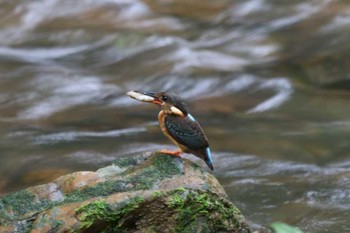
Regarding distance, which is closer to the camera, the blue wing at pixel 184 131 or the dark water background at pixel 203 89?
the blue wing at pixel 184 131

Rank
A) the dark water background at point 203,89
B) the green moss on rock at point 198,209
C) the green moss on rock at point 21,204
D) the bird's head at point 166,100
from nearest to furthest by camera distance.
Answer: the green moss on rock at point 198,209, the green moss on rock at point 21,204, the bird's head at point 166,100, the dark water background at point 203,89

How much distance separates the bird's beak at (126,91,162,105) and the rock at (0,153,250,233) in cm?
34

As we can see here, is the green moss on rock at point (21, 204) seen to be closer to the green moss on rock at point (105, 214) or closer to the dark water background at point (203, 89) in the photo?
the green moss on rock at point (105, 214)

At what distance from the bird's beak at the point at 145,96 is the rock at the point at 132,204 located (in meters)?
0.34

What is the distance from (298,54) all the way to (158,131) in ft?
10.2

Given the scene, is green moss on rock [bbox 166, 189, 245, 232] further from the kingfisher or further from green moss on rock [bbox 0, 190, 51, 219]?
green moss on rock [bbox 0, 190, 51, 219]

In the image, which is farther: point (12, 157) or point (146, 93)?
point (12, 157)

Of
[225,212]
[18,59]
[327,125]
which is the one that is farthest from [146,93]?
[18,59]

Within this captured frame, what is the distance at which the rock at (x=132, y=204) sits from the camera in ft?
10.6

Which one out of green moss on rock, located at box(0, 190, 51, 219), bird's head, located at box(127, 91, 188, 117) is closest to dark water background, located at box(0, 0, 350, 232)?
bird's head, located at box(127, 91, 188, 117)

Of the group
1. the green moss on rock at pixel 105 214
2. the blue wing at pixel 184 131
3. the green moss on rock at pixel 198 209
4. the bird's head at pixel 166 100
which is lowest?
the green moss on rock at pixel 198 209

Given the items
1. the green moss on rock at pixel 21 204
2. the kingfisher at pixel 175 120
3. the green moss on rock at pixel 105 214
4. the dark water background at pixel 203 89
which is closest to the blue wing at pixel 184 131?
the kingfisher at pixel 175 120

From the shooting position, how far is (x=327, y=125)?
7.57m

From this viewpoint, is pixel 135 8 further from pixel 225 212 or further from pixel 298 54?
pixel 225 212
